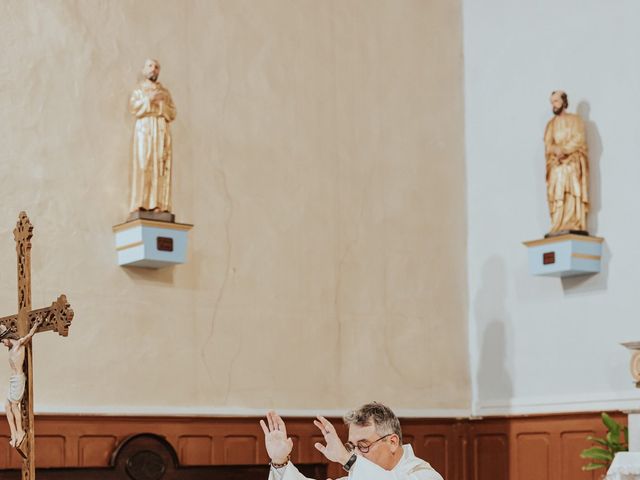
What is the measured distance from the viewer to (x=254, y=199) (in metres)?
11.6

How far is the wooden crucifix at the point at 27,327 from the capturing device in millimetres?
6258

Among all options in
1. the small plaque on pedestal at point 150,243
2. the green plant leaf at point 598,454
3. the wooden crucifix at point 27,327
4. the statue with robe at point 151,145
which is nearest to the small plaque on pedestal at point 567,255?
the green plant leaf at point 598,454

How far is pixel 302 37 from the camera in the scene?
1219 cm

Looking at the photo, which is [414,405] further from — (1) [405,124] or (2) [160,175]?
(2) [160,175]

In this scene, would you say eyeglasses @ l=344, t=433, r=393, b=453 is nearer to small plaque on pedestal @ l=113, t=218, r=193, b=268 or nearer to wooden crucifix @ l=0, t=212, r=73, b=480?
wooden crucifix @ l=0, t=212, r=73, b=480

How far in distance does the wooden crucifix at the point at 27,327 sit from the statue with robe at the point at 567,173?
21.1ft

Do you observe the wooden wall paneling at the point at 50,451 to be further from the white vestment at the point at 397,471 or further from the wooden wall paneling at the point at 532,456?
the white vestment at the point at 397,471

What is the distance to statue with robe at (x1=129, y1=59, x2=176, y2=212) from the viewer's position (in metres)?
10.5

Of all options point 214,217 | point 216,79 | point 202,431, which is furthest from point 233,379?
point 216,79

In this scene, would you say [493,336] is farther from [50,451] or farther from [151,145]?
[50,451]

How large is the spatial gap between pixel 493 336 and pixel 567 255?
1491 mm

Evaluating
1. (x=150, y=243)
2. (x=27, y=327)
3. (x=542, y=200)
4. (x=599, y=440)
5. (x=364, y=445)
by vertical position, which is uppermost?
(x=542, y=200)

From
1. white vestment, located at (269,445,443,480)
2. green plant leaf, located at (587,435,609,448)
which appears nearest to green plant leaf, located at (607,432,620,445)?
green plant leaf, located at (587,435,609,448)

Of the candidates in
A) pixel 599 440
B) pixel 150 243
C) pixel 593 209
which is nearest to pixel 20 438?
pixel 150 243
